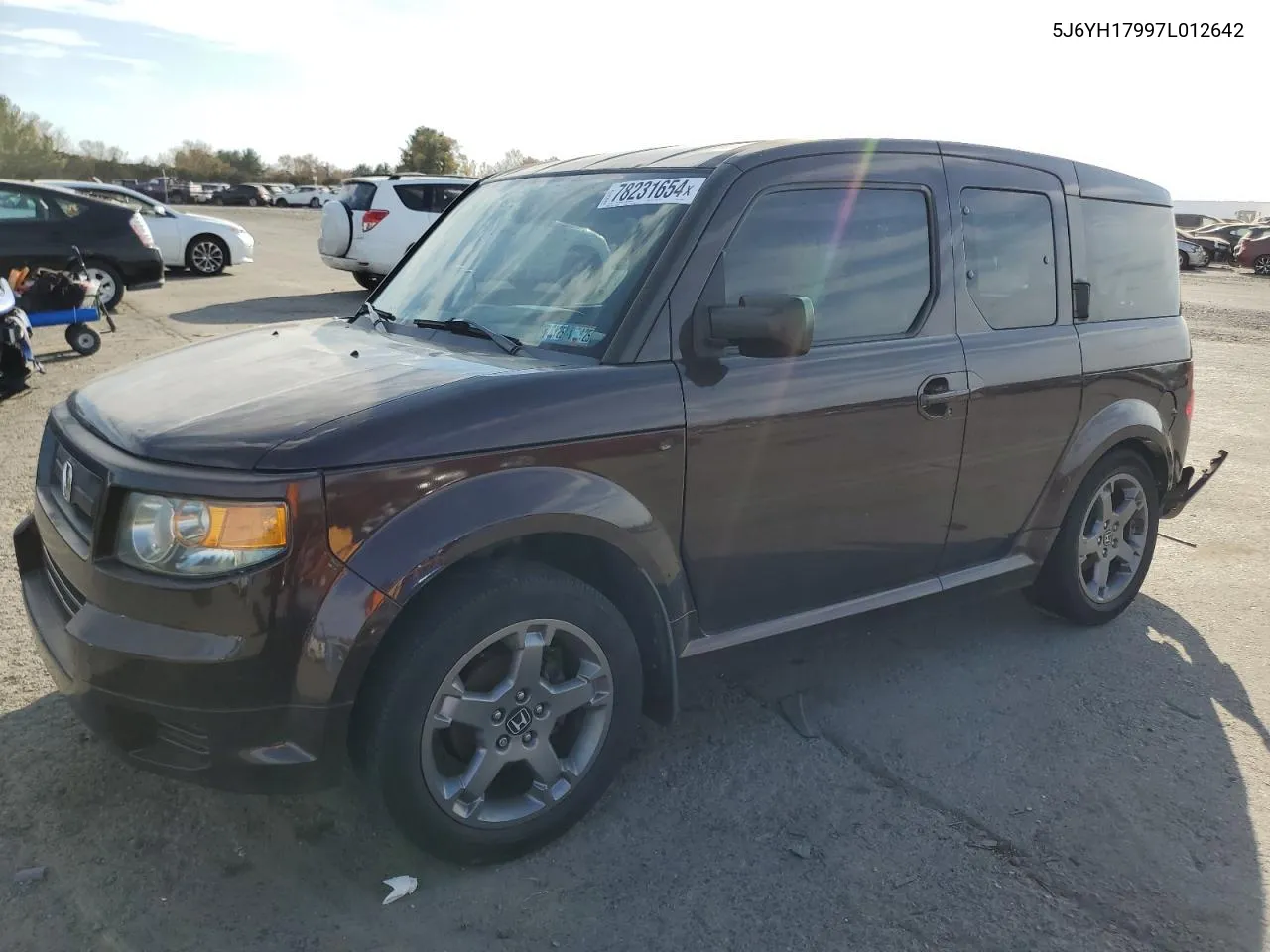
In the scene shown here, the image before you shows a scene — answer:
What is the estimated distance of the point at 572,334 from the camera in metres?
3.05

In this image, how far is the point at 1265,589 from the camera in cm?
512

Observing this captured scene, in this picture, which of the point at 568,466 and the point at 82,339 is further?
the point at 82,339

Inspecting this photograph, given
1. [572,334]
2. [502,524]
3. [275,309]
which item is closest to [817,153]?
[572,334]

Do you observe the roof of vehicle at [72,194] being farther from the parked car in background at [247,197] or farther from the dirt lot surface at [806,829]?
the parked car in background at [247,197]

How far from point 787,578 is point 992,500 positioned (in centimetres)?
108

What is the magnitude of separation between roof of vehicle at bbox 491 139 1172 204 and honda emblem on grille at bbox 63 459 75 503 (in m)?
1.97

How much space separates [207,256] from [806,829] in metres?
17.5

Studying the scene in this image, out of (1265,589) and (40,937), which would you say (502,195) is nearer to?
(40,937)

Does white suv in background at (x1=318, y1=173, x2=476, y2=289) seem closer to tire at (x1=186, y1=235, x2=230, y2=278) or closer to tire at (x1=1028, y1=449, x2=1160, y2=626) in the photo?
tire at (x1=186, y1=235, x2=230, y2=278)

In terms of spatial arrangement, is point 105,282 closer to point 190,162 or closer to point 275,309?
point 275,309

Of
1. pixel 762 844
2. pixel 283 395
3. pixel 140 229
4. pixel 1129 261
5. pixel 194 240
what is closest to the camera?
pixel 283 395

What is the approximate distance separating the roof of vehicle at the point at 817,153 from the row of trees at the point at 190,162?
128 ft

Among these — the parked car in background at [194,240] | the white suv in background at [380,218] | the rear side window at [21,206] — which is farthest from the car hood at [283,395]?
the parked car in background at [194,240]

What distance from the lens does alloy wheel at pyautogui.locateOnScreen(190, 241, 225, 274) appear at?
57.9ft
